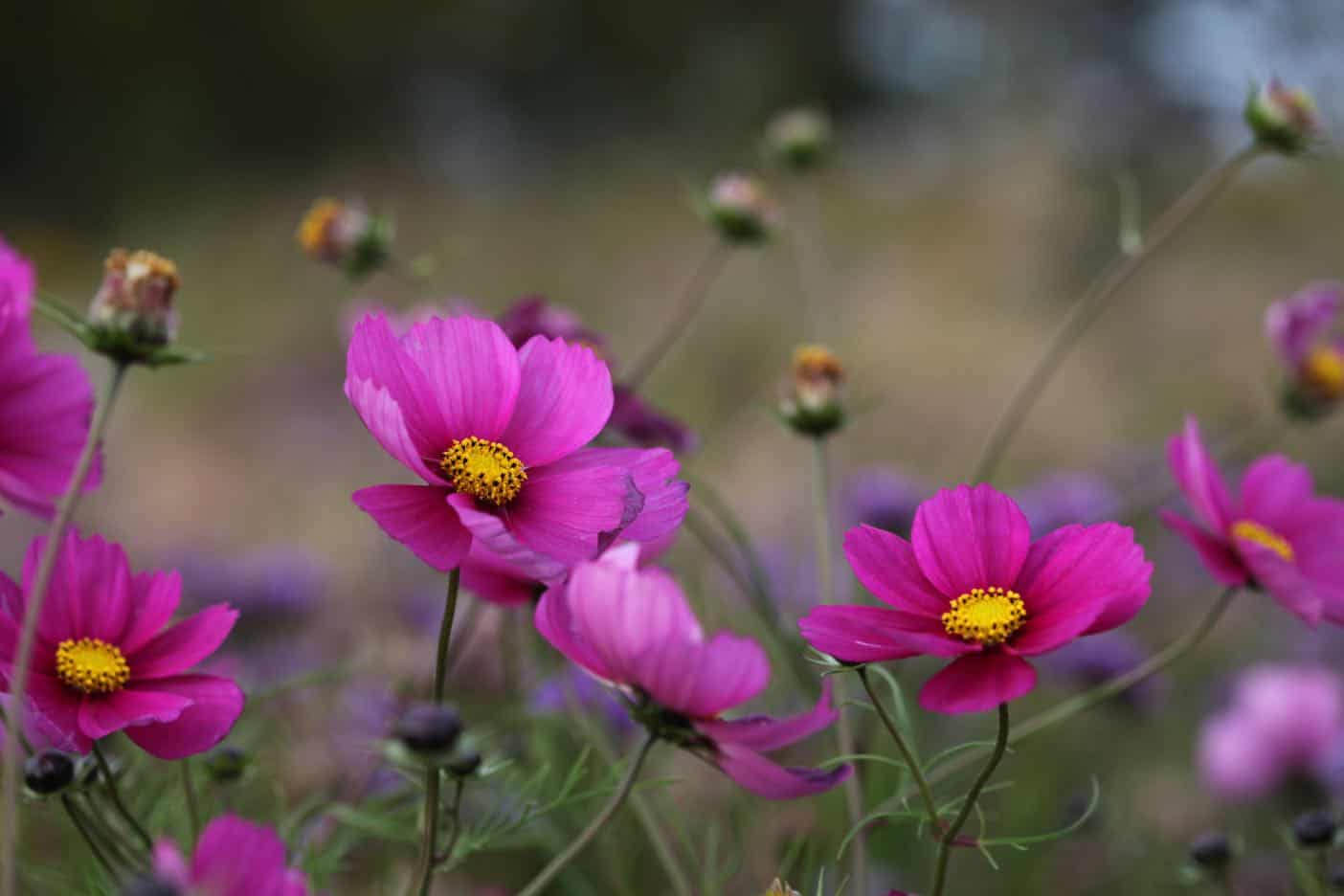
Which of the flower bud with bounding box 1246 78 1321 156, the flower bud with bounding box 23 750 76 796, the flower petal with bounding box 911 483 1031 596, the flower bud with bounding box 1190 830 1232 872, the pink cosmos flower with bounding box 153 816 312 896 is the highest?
the flower bud with bounding box 1246 78 1321 156

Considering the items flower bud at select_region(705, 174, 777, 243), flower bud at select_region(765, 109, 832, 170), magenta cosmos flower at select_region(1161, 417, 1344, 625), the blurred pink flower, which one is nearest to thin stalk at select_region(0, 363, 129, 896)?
magenta cosmos flower at select_region(1161, 417, 1344, 625)

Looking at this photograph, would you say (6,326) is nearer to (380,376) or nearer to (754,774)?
(380,376)

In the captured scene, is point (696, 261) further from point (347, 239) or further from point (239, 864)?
point (239, 864)

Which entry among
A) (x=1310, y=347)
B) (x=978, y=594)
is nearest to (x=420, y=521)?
(x=978, y=594)

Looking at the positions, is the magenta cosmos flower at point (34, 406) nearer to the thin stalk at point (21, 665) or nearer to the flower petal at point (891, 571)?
the thin stalk at point (21, 665)

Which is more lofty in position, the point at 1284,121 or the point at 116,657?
the point at 1284,121

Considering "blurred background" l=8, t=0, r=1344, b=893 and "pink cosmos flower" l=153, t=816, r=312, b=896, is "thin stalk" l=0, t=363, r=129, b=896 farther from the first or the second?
"blurred background" l=8, t=0, r=1344, b=893
